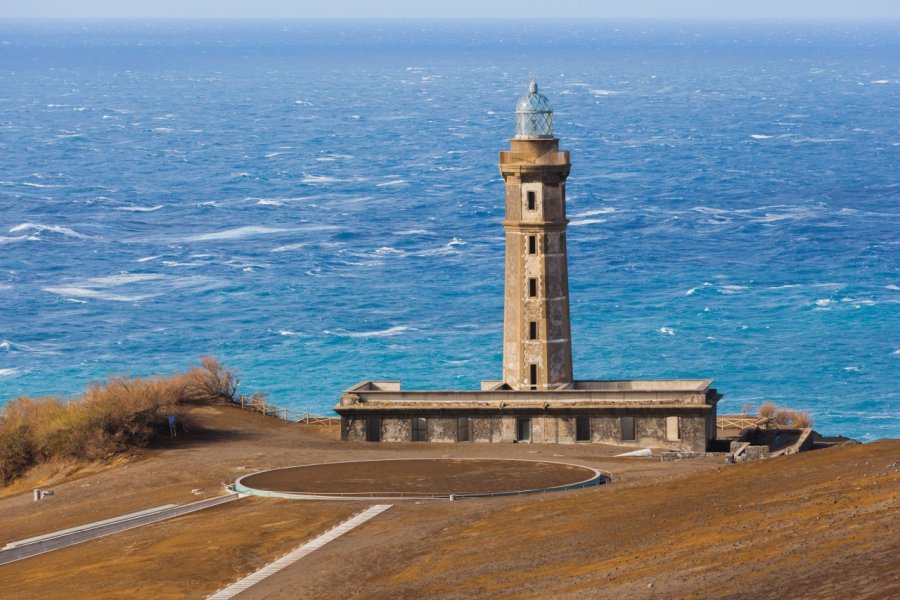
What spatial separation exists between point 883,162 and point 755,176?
1893 centimetres

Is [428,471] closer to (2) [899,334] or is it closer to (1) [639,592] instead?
(1) [639,592]

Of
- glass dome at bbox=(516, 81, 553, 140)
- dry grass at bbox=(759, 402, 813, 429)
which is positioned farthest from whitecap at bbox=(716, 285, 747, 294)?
glass dome at bbox=(516, 81, 553, 140)

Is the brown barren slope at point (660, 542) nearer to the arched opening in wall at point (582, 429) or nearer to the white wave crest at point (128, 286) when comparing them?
the arched opening in wall at point (582, 429)

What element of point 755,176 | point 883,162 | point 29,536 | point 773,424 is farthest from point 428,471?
point 883,162

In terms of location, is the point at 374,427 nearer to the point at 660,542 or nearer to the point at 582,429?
the point at 582,429

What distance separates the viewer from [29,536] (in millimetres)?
48375

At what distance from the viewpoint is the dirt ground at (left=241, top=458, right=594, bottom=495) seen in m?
50.0

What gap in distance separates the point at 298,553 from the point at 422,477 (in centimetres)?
1038

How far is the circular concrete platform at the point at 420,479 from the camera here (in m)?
49.4

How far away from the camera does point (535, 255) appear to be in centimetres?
6069

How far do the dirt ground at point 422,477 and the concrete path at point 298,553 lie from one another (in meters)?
2.80

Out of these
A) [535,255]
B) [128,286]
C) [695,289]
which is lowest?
[695,289]

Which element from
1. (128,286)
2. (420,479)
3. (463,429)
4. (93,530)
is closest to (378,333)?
(128,286)

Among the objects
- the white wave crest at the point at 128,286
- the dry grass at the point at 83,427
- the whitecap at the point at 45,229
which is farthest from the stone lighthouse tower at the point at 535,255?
the whitecap at the point at 45,229
